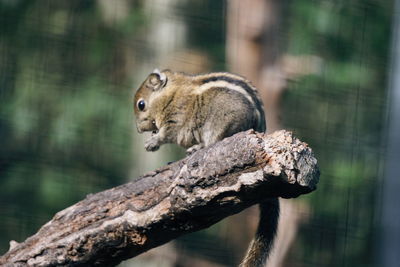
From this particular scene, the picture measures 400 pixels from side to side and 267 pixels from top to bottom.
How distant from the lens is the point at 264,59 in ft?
19.9

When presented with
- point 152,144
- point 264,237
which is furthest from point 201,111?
point 264,237

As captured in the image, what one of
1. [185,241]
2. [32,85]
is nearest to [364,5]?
[185,241]

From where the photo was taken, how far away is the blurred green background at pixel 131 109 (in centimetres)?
630

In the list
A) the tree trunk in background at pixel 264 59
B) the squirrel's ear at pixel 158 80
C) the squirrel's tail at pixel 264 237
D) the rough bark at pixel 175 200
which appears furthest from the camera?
the tree trunk in background at pixel 264 59

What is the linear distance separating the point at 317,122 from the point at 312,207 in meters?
0.83

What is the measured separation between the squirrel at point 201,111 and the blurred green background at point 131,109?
2071 millimetres

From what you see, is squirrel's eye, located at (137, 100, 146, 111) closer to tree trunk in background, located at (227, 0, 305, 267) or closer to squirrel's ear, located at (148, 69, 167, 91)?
squirrel's ear, located at (148, 69, 167, 91)

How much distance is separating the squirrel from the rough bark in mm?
599

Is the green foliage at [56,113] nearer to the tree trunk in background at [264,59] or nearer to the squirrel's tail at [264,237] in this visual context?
the tree trunk in background at [264,59]

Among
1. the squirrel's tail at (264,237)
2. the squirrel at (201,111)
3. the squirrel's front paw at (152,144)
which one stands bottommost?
the squirrel's tail at (264,237)

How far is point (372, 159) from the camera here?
6.38 meters

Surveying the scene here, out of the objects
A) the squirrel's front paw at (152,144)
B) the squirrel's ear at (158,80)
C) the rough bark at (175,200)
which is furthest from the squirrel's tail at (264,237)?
the squirrel's ear at (158,80)

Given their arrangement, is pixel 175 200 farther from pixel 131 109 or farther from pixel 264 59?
pixel 131 109

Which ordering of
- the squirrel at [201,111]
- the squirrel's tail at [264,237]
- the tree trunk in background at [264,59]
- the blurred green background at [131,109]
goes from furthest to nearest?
the blurred green background at [131,109] < the tree trunk in background at [264,59] < the squirrel at [201,111] < the squirrel's tail at [264,237]
